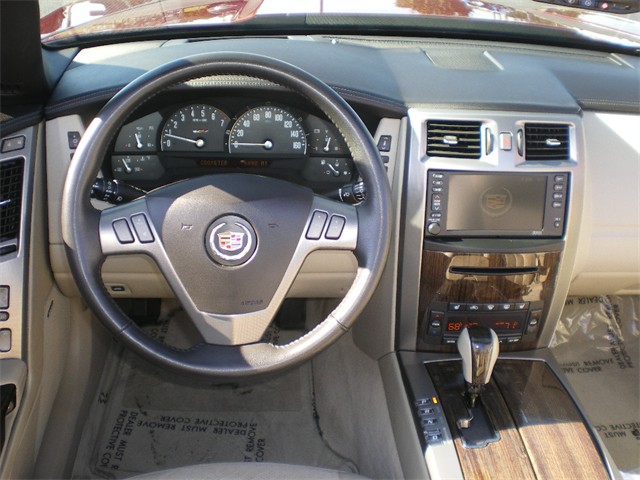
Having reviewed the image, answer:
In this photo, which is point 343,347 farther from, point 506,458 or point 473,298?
point 506,458

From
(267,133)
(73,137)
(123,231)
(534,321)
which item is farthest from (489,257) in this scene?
(73,137)

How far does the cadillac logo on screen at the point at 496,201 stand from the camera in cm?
163

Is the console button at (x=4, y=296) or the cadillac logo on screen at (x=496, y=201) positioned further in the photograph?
the cadillac logo on screen at (x=496, y=201)

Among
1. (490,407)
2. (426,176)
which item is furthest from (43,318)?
(490,407)

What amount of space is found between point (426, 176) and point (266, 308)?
0.53 metres

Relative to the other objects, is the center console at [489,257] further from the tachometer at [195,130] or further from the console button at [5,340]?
the console button at [5,340]

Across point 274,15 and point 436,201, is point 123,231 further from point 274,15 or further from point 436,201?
point 274,15

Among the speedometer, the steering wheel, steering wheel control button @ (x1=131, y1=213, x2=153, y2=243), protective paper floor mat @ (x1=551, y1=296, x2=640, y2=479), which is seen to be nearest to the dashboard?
the speedometer

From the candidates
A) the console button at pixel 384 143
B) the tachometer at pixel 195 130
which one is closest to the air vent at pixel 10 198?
the tachometer at pixel 195 130

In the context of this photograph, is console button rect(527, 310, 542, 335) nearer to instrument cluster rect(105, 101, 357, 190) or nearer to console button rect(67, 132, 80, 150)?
instrument cluster rect(105, 101, 357, 190)

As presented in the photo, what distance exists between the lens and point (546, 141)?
64.4 inches

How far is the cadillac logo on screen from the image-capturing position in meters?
1.63

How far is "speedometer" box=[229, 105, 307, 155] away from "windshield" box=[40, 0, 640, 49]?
0.44 metres

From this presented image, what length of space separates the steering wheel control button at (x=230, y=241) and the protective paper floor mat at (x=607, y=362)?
1335mm
